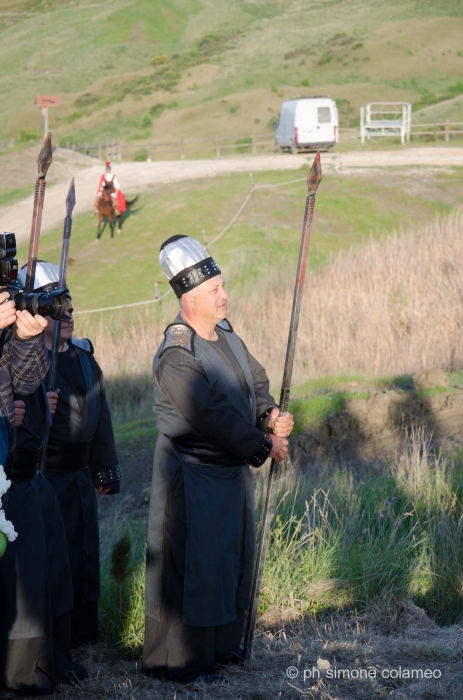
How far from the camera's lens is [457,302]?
13062mm

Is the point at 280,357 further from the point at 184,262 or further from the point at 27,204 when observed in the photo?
the point at 27,204

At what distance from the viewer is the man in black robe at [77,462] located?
16.1 ft

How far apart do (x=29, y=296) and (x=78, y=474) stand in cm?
179

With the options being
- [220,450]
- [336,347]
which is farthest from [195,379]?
[336,347]

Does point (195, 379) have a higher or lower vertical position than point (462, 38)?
lower

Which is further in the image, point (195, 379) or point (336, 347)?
point (336, 347)

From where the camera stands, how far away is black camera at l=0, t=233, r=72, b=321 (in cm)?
336

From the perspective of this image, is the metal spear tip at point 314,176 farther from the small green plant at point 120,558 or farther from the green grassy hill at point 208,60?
the green grassy hill at point 208,60

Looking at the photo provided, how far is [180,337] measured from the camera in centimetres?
432

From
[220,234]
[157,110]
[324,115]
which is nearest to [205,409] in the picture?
[220,234]

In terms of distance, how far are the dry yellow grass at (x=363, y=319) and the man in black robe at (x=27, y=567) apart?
23.6ft

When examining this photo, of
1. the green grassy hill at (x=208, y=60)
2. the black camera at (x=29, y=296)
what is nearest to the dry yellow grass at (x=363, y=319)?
the black camera at (x=29, y=296)

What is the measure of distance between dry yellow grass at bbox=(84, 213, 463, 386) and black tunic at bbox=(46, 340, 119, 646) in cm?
617

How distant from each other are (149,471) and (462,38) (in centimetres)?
5310
